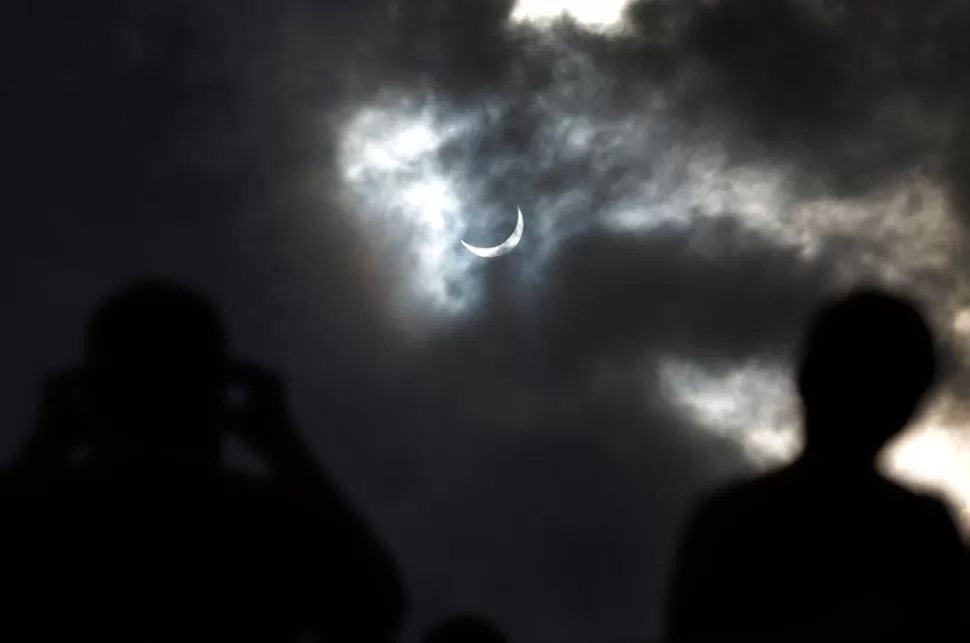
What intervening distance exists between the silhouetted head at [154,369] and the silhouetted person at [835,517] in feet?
4.42

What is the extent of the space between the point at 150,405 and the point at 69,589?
502 mm

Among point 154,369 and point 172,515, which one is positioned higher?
point 154,369

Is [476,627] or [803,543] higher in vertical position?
[476,627]

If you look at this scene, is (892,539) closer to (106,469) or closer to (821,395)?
(821,395)

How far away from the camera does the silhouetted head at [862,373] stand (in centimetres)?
262

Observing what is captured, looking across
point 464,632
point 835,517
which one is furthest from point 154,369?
point 464,632

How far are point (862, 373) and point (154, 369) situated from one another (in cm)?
185

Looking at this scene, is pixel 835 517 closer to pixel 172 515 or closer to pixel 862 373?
pixel 862 373

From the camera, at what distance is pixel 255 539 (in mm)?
2572

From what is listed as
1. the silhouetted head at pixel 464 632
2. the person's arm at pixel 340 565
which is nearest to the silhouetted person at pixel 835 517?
the person's arm at pixel 340 565

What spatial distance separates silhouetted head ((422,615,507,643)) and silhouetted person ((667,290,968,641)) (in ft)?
9.66

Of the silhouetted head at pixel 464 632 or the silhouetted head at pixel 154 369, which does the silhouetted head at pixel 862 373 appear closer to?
the silhouetted head at pixel 154 369

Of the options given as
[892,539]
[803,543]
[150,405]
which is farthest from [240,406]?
[892,539]

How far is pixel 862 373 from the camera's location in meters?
2.69
